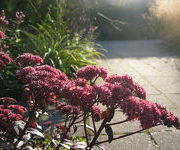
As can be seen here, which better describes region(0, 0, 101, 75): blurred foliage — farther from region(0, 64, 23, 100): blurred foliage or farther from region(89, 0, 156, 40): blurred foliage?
region(89, 0, 156, 40): blurred foliage

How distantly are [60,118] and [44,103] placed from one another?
1.47 meters

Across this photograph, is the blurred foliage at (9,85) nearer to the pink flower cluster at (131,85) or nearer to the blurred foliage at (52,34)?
the blurred foliage at (52,34)

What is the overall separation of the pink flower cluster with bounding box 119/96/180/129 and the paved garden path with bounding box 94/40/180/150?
3.47ft

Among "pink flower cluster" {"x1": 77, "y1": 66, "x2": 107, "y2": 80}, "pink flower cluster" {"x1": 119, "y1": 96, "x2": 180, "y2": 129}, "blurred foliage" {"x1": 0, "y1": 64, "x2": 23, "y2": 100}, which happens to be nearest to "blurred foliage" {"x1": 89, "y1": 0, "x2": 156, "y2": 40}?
"blurred foliage" {"x1": 0, "y1": 64, "x2": 23, "y2": 100}

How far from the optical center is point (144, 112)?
175 cm

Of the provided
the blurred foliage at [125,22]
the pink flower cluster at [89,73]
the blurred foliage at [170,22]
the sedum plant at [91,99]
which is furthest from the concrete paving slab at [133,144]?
the blurred foliage at [125,22]

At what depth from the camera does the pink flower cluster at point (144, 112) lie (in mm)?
1720

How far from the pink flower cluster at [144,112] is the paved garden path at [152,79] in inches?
41.6

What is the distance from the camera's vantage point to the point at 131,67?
6758 mm

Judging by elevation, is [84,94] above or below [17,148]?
above

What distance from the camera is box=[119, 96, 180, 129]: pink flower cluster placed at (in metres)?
1.72

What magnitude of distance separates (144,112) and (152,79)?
4.03 meters

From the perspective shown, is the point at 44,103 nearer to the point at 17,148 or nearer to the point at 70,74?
the point at 17,148

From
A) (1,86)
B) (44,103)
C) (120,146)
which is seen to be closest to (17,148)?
(44,103)
